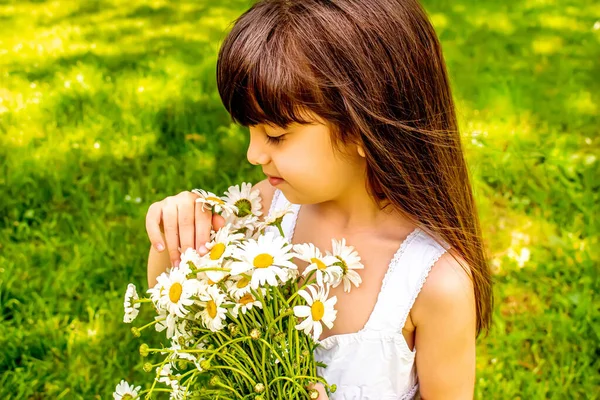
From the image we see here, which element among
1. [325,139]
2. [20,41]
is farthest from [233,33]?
[20,41]

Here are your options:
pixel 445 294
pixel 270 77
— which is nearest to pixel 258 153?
pixel 270 77

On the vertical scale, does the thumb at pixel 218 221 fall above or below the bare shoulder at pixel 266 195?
above

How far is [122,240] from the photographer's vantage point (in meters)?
2.64

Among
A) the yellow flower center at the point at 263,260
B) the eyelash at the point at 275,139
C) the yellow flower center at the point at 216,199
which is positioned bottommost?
the yellow flower center at the point at 216,199

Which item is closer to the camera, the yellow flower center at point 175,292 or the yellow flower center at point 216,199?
the yellow flower center at point 175,292

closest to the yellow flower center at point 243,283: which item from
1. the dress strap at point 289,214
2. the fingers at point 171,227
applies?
the fingers at point 171,227

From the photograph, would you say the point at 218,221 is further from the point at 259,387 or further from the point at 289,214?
the point at 259,387

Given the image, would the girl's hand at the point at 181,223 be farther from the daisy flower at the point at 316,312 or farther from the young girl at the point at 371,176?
the daisy flower at the point at 316,312

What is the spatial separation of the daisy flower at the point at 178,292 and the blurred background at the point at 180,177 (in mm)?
802

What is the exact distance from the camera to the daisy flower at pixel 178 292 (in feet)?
3.66

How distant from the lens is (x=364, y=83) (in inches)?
51.2

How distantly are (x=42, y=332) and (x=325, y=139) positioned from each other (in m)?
1.36

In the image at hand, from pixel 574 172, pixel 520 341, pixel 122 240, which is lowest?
pixel 122 240

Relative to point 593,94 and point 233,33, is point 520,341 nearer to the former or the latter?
point 233,33
